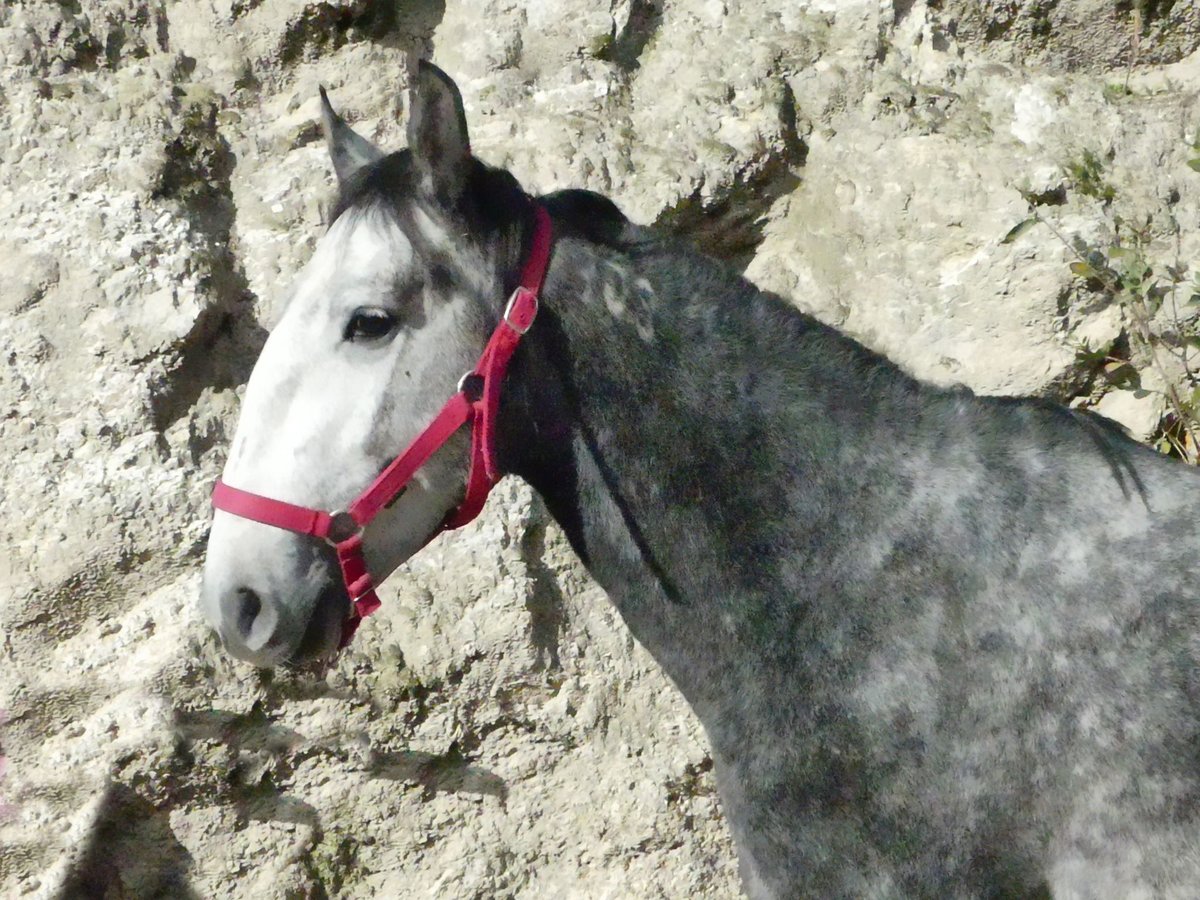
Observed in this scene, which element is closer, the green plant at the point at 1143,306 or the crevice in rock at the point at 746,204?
the green plant at the point at 1143,306

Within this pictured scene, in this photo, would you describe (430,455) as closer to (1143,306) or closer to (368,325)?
(368,325)

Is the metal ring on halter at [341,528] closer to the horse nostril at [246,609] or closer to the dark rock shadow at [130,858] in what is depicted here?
the horse nostril at [246,609]

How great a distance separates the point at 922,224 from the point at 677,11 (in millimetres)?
1016

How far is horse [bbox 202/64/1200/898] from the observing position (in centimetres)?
145

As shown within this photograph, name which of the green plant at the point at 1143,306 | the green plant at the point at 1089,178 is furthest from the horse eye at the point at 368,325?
the green plant at the point at 1089,178

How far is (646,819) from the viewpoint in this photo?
2.94m

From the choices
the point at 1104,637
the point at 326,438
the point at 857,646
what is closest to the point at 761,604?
the point at 857,646

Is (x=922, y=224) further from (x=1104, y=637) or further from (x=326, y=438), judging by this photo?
(x=326, y=438)

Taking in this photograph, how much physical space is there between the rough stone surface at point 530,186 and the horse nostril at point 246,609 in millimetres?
1385

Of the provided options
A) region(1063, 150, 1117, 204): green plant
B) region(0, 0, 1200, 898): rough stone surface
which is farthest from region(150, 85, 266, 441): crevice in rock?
region(1063, 150, 1117, 204): green plant

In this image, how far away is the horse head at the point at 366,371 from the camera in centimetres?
149

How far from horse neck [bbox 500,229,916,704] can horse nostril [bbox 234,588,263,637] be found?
0.42 meters

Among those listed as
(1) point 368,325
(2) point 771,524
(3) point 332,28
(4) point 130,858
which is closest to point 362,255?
(1) point 368,325

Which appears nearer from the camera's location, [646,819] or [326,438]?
[326,438]
